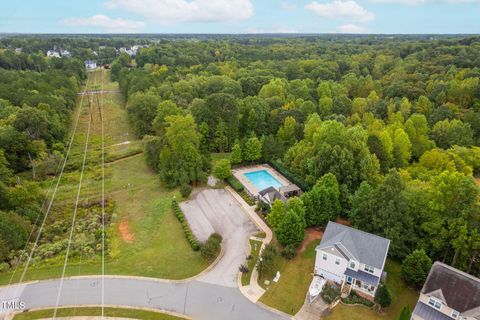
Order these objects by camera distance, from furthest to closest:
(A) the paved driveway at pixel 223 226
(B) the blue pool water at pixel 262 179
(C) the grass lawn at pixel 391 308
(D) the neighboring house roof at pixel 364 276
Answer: (B) the blue pool water at pixel 262 179 < (A) the paved driveway at pixel 223 226 < (D) the neighboring house roof at pixel 364 276 < (C) the grass lawn at pixel 391 308

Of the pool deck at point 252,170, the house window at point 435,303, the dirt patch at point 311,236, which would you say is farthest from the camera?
the pool deck at point 252,170

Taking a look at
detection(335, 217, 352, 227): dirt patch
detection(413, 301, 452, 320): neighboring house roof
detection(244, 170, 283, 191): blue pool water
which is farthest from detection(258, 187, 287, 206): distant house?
detection(413, 301, 452, 320): neighboring house roof

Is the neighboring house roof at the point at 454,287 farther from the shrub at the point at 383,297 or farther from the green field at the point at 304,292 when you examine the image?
the green field at the point at 304,292

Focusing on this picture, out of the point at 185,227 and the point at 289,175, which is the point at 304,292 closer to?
the point at 185,227

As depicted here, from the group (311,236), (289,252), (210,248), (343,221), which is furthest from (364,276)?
(210,248)

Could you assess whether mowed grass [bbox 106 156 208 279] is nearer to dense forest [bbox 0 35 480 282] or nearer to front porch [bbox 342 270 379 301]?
dense forest [bbox 0 35 480 282]

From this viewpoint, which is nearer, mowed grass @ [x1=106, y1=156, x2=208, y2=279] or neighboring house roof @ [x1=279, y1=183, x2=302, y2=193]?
mowed grass @ [x1=106, y1=156, x2=208, y2=279]

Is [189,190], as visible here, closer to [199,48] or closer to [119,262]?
[119,262]

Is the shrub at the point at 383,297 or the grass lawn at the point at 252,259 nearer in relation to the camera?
the shrub at the point at 383,297

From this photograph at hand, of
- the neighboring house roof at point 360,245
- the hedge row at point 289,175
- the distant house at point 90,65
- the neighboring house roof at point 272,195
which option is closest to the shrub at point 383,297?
Result: the neighboring house roof at point 360,245
